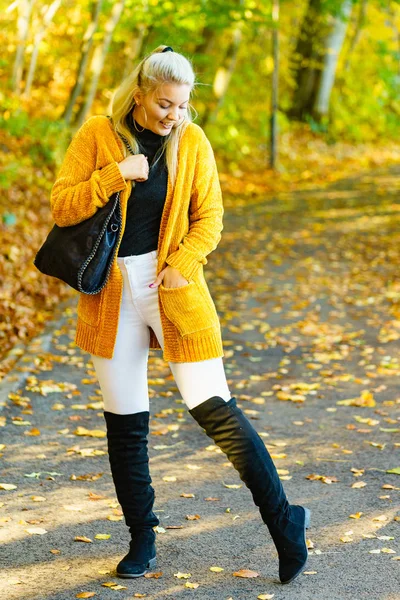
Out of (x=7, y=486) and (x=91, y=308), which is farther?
(x=7, y=486)

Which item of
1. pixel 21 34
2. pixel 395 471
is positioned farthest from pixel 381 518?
pixel 21 34

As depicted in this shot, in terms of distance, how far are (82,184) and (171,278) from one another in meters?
0.52

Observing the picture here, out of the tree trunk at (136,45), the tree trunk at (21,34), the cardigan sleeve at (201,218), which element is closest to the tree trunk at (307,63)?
the tree trunk at (136,45)

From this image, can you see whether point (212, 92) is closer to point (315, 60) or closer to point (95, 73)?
point (315, 60)

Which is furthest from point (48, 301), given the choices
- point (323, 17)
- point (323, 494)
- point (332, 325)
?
point (323, 17)

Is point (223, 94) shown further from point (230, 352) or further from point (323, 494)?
point (323, 494)

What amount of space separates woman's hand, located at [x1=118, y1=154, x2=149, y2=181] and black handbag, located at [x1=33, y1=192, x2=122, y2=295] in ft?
0.32

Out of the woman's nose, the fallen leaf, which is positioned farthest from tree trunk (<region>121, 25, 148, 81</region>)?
the woman's nose

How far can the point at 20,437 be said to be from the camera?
613cm

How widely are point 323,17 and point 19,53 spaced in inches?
513

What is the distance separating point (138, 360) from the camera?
3.89m

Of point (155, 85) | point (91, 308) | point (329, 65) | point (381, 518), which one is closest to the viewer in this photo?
point (155, 85)

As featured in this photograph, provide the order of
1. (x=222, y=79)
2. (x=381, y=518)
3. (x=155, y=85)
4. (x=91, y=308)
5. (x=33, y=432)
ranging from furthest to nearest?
(x=222, y=79), (x=33, y=432), (x=381, y=518), (x=91, y=308), (x=155, y=85)

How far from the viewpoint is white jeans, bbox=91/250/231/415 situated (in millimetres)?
3754
